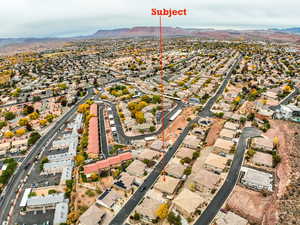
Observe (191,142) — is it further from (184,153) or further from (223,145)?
(223,145)

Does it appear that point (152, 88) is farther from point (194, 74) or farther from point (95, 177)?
point (95, 177)

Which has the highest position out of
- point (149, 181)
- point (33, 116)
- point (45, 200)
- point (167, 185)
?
point (33, 116)

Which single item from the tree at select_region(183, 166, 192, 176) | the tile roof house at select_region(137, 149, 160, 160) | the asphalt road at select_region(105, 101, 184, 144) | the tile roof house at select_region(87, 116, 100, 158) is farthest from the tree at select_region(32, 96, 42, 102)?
the tree at select_region(183, 166, 192, 176)

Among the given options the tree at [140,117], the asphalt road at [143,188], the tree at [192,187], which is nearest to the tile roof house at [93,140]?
the tree at [140,117]

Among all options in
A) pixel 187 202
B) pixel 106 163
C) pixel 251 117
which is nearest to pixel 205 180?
pixel 187 202

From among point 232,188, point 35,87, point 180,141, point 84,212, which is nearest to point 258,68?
point 180,141

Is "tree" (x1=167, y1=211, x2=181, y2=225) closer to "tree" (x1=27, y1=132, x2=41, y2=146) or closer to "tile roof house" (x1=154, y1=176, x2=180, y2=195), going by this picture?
"tile roof house" (x1=154, y1=176, x2=180, y2=195)
